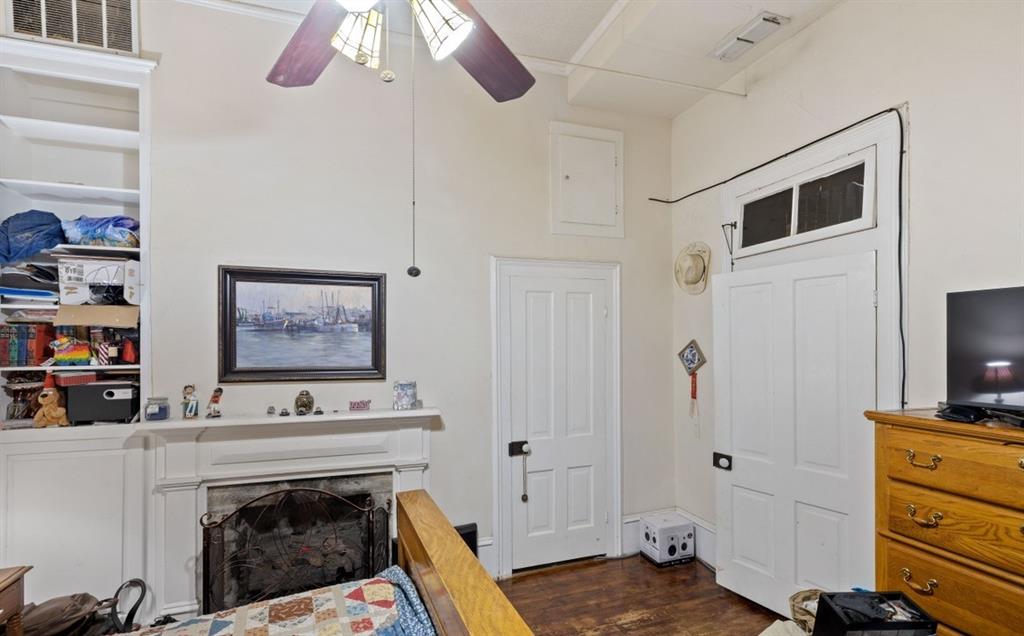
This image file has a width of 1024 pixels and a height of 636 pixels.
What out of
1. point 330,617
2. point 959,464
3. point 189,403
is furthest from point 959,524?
point 189,403

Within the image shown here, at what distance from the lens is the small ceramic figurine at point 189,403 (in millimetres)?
2619

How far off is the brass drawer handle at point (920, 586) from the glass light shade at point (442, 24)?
224cm

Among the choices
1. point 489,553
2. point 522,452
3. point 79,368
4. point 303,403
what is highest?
point 79,368

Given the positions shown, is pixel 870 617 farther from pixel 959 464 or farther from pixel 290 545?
pixel 290 545

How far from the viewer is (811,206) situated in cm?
268

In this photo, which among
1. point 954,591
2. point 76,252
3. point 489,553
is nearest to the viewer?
point 954,591

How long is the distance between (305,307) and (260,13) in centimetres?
169

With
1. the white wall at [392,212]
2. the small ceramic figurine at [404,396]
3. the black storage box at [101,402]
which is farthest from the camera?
the small ceramic figurine at [404,396]

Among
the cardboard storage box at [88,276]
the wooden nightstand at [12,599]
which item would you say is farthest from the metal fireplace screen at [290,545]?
the cardboard storage box at [88,276]

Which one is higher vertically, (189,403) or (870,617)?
(189,403)

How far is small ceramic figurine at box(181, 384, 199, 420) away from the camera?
8.59 feet

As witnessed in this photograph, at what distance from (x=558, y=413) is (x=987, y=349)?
225cm

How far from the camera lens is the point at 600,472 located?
352 centimetres

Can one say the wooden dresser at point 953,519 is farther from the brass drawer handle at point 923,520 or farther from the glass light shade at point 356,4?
the glass light shade at point 356,4
